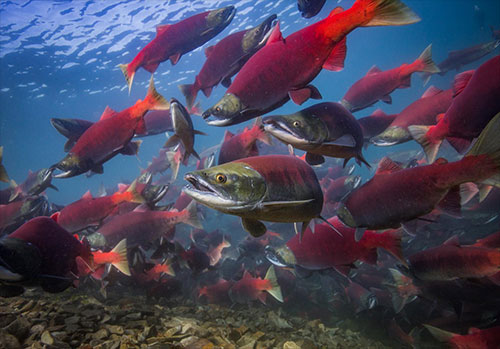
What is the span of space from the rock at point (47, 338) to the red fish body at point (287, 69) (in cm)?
237

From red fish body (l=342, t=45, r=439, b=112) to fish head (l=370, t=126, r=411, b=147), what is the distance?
3.91 ft

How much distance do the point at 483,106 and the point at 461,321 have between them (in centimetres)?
333

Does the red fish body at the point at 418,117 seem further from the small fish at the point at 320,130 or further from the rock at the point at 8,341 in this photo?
the rock at the point at 8,341

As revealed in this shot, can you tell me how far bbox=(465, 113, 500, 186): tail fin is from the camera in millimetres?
2018

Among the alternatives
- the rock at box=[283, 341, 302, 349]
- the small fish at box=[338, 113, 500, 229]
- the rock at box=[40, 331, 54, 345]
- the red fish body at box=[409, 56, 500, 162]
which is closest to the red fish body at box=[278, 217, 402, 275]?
the small fish at box=[338, 113, 500, 229]

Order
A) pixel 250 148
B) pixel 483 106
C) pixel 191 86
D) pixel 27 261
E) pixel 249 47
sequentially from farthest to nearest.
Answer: pixel 191 86 < pixel 250 148 < pixel 249 47 < pixel 483 106 < pixel 27 261

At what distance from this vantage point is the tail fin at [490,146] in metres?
2.02

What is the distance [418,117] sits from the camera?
3.75m

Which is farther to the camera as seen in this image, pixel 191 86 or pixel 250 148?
pixel 191 86

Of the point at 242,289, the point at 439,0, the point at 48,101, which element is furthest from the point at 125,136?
the point at 439,0

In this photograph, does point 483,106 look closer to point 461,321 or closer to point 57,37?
point 461,321

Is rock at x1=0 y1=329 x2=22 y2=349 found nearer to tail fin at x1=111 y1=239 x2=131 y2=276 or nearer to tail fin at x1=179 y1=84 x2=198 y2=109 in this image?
tail fin at x1=111 y1=239 x2=131 y2=276

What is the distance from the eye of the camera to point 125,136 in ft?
11.7

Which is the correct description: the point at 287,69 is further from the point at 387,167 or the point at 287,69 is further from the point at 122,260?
the point at 122,260
